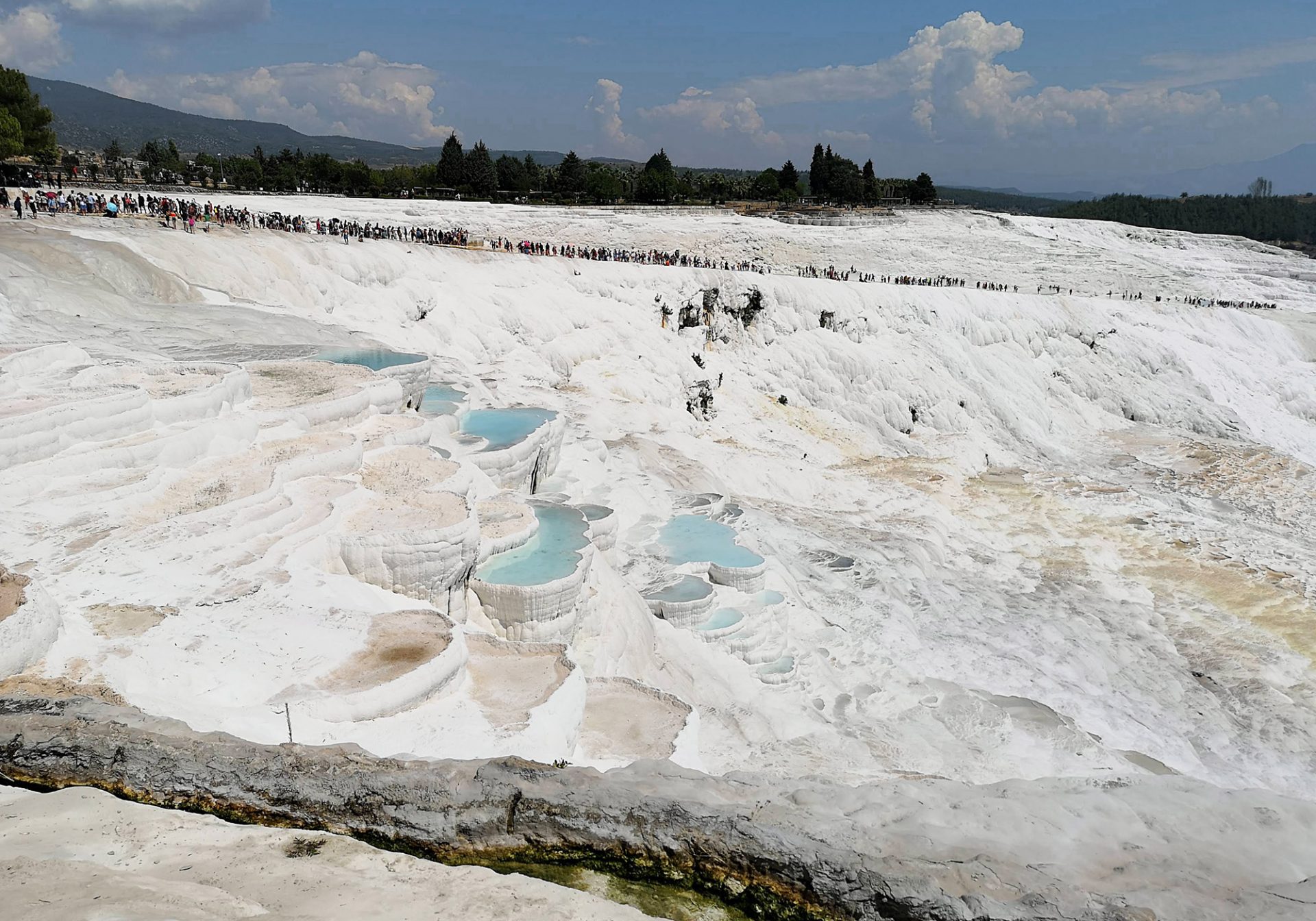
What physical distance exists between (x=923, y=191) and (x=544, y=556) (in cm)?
6644

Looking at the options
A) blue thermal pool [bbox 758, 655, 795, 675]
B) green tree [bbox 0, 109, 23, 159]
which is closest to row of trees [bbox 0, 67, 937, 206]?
green tree [bbox 0, 109, 23, 159]

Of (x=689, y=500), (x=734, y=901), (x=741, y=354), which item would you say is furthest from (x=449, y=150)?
(x=734, y=901)

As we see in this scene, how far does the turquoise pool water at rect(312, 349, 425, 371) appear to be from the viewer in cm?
1502

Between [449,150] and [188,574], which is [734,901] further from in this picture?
[449,150]

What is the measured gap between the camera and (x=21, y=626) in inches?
221

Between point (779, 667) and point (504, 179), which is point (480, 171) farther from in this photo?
point (779, 667)

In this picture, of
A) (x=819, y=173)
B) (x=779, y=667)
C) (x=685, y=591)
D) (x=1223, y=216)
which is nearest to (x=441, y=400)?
(x=685, y=591)

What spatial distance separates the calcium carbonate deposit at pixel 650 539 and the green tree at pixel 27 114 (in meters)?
22.3

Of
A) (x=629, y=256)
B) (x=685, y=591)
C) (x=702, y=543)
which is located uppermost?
(x=629, y=256)

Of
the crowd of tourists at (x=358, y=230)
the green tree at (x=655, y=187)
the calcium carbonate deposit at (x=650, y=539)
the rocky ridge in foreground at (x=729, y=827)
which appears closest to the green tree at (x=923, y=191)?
the green tree at (x=655, y=187)

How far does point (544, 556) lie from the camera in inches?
402

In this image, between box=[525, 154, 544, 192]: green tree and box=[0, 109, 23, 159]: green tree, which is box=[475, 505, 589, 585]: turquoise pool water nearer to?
box=[0, 109, 23, 159]: green tree

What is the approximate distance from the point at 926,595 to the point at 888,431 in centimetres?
1238

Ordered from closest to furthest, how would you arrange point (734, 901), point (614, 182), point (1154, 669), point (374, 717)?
point (734, 901)
point (374, 717)
point (1154, 669)
point (614, 182)
